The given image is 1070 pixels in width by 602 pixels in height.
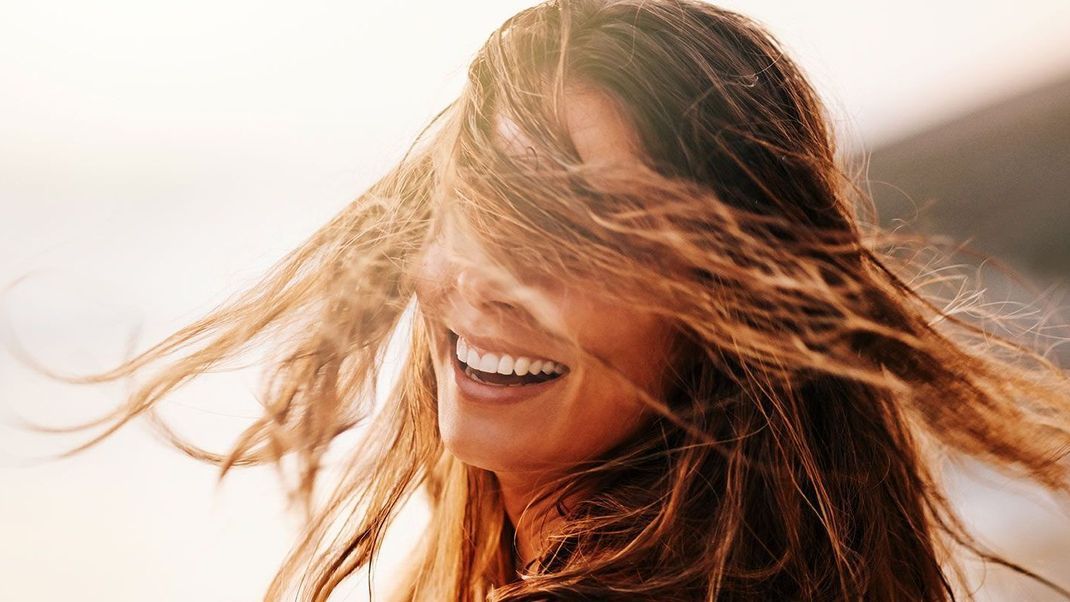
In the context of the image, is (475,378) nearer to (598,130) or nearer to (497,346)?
(497,346)

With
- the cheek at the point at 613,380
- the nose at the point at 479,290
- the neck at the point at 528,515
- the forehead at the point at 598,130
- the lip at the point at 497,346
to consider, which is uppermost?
the forehead at the point at 598,130

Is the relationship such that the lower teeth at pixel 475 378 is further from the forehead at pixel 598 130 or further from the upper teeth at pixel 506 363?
the forehead at pixel 598 130

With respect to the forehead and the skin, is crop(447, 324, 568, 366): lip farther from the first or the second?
the forehead

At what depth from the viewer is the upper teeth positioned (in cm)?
68

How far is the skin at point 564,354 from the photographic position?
0.66 metres

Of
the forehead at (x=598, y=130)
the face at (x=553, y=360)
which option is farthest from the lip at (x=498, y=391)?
the forehead at (x=598, y=130)

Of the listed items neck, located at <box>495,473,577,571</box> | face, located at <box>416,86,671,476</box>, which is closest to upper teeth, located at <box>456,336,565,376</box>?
face, located at <box>416,86,671,476</box>

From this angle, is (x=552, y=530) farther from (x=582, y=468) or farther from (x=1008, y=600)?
(x=1008, y=600)

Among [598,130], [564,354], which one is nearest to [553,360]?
[564,354]

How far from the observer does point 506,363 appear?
2.26 ft

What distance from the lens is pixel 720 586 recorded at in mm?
633

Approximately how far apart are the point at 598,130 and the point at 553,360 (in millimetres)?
165

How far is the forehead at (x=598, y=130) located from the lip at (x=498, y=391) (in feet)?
0.52

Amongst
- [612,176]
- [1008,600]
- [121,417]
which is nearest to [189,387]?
[121,417]
